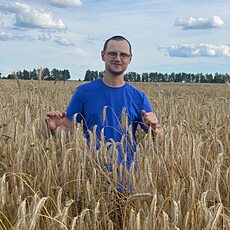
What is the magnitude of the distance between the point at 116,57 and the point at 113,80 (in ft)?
0.60

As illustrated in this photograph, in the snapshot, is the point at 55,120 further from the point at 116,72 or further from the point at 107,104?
the point at 116,72

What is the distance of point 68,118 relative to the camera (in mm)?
3016

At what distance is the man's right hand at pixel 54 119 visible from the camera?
2766 millimetres

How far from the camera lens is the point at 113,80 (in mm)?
2990

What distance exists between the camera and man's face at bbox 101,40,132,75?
289 centimetres

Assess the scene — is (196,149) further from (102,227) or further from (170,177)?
(102,227)

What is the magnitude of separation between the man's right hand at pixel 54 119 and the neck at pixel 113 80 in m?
0.41

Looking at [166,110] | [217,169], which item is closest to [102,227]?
[217,169]

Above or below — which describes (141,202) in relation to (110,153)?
below

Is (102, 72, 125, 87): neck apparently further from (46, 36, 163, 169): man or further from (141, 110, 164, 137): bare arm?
(141, 110, 164, 137): bare arm

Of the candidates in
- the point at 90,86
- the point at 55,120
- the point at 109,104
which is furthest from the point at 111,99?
the point at 55,120

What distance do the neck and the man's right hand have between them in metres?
0.41

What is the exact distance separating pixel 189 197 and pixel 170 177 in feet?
0.95

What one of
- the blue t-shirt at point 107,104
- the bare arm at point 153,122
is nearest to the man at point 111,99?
the blue t-shirt at point 107,104
